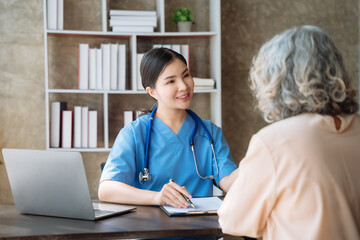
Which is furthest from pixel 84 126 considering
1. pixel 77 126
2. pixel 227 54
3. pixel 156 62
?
pixel 156 62

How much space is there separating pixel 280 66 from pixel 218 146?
0.99m

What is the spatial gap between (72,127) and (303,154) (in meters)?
2.35

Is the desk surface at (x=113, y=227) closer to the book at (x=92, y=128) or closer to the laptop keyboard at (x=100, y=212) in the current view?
the laptop keyboard at (x=100, y=212)

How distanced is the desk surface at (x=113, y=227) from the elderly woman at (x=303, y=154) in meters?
0.21

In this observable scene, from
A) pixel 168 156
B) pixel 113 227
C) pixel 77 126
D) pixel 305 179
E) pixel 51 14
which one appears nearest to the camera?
pixel 305 179

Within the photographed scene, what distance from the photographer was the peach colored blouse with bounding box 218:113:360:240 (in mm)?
1117

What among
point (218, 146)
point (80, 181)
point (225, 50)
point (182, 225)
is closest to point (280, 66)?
point (182, 225)

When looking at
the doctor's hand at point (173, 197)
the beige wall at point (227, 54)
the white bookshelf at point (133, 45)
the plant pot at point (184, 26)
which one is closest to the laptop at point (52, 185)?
the doctor's hand at point (173, 197)

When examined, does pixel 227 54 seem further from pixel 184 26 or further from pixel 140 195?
pixel 140 195

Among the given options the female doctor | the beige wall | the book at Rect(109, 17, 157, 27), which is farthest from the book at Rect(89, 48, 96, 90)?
the female doctor

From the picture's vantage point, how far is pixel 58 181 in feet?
5.03

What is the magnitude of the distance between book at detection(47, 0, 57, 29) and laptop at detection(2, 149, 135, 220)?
171 centimetres

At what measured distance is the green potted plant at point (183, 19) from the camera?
3.36 metres

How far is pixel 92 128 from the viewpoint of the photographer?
3256 mm
